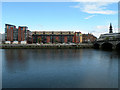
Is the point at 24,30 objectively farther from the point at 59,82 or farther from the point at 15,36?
the point at 59,82

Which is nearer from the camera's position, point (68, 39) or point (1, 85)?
point (1, 85)

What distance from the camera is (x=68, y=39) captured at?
458ft

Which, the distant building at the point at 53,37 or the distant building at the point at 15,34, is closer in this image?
the distant building at the point at 15,34

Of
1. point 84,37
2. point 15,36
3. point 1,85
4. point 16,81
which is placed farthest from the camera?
point 84,37

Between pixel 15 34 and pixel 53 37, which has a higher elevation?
pixel 15 34

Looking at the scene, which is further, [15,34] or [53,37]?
[53,37]

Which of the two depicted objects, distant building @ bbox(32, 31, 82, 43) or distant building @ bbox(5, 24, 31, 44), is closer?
distant building @ bbox(5, 24, 31, 44)

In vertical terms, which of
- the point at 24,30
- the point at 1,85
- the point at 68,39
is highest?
the point at 24,30

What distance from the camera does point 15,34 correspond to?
403ft

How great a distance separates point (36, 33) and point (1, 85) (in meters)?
130

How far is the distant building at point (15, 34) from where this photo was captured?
12131 cm

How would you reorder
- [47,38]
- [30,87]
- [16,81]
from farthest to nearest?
1. [47,38]
2. [16,81]
3. [30,87]

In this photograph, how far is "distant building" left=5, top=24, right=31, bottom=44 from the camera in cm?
12131

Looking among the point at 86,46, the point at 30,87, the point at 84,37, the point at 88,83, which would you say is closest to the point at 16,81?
the point at 30,87
